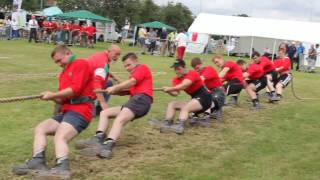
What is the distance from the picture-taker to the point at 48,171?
581 cm

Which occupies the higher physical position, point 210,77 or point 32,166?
point 210,77

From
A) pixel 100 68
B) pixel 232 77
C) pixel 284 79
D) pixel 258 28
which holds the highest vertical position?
pixel 258 28

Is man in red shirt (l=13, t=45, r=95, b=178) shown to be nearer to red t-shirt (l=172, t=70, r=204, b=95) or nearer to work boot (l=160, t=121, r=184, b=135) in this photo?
work boot (l=160, t=121, r=184, b=135)

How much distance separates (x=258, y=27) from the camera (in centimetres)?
4084

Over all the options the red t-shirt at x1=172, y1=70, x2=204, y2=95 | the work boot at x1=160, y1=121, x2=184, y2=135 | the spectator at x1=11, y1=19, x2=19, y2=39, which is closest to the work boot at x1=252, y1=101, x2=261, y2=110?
the red t-shirt at x1=172, y1=70, x2=204, y2=95

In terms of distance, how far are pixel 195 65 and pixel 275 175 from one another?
3445 millimetres

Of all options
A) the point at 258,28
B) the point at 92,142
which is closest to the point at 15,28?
the point at 258,28

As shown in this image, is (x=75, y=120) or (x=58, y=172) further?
(x=75, y=120)

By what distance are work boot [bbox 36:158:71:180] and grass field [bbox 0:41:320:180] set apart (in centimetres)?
18

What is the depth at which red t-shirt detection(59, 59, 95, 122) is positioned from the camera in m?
5.95

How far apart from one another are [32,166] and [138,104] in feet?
6.49

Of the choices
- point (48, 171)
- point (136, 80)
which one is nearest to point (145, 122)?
point (136, 80)

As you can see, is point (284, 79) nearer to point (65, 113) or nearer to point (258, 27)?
point (65, 113)

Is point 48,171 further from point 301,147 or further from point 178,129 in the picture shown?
point 301,147
